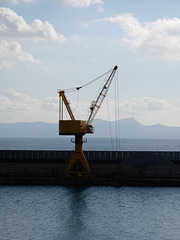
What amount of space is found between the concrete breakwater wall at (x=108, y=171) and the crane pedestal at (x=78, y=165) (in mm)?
1261

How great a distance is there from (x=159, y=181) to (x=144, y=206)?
16360 mm

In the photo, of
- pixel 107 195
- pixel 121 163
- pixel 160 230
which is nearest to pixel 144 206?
pixel 107 195

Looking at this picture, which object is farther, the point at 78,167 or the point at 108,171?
the point at 108,171

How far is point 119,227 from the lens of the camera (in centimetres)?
4912

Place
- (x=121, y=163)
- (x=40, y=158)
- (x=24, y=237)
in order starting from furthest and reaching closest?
1. (x=40, y=158)
2. (x=121, y=163)
3. (x=24, y=237)

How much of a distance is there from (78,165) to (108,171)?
649 centimetres

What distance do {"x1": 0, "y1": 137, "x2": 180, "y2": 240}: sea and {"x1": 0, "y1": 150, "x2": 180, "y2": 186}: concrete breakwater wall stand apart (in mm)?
2266

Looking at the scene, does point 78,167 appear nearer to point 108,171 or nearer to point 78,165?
point 78,165

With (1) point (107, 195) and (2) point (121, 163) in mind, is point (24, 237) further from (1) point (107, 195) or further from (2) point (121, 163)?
(2) point (121, 163)

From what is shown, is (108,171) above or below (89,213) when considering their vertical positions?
above

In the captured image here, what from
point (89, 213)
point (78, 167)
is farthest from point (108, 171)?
point (89, 213)

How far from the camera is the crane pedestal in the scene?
76.7 metres

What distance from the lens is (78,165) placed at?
77.5 meters

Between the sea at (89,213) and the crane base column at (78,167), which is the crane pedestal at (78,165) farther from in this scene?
the sea at (89,213)
